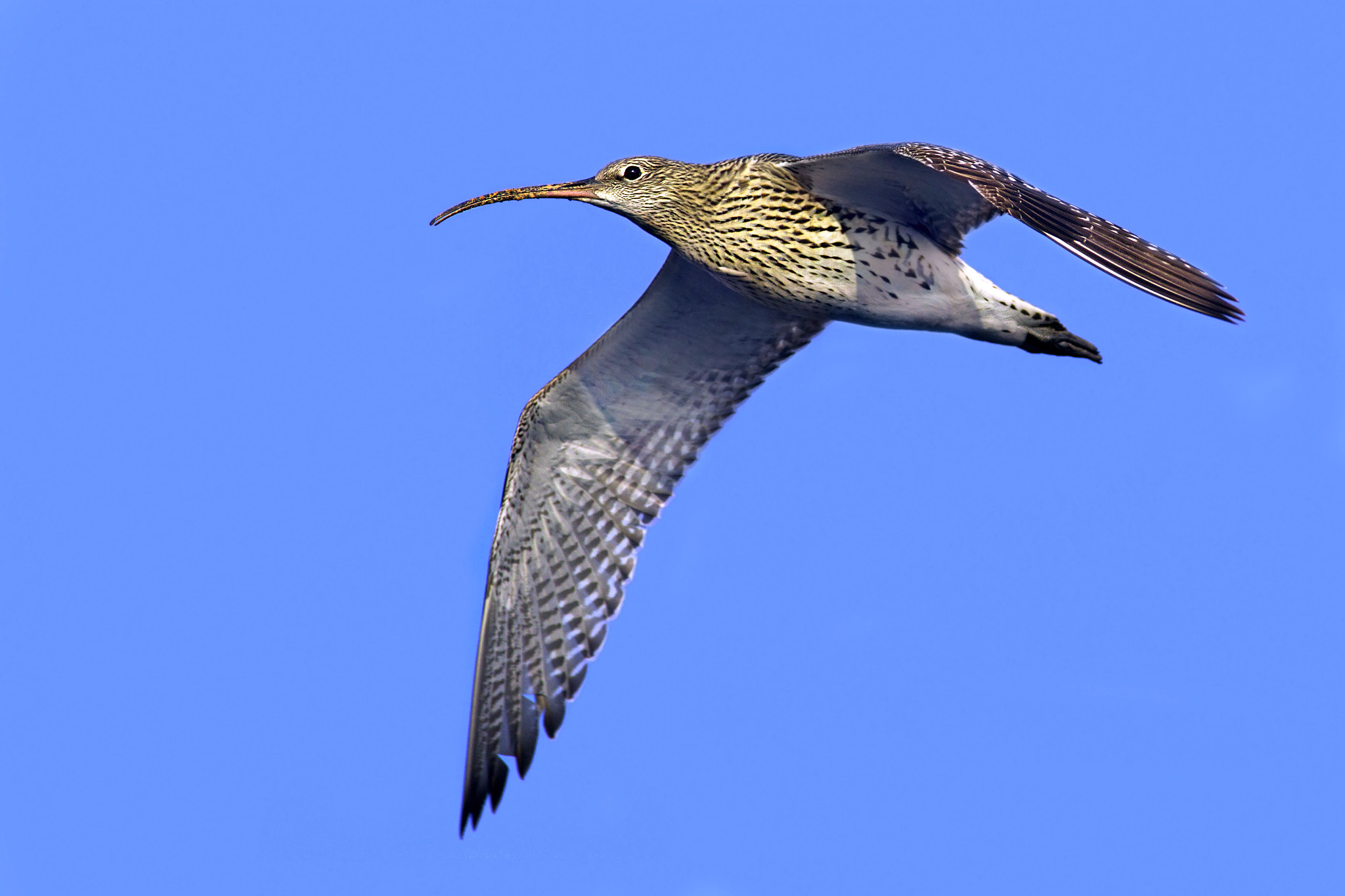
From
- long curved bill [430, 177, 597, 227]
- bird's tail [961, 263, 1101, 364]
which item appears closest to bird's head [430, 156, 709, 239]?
long curved bill [430, 177, 597, 227]

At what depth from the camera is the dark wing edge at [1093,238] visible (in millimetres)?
10180

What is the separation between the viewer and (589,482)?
13961 millimetres

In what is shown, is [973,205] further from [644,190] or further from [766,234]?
[644,190]

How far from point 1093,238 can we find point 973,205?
51.0 inches

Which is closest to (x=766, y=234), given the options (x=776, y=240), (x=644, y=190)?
(x=776, y=240)

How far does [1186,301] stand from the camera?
10.2 metres

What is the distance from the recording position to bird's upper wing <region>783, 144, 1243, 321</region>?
33.6ft

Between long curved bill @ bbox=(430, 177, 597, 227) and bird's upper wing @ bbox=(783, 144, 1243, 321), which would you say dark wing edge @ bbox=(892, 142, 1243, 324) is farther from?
long curved bill @ bbox=(430, 177, 597, 227)

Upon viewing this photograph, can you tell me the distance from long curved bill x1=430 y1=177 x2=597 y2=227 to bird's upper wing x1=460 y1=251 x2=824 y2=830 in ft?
4.27

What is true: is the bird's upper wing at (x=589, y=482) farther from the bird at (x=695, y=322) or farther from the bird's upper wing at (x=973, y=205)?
the bird's upper wing at (x=973, y=205)

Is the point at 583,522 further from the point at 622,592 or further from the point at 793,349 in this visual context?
the point at 793,349

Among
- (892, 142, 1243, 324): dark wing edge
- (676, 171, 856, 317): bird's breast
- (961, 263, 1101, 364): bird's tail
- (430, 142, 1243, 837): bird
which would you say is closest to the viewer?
(892, 142, 1243, 324): dark wing edge

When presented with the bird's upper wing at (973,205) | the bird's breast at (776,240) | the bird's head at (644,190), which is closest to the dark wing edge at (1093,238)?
the bird's upper wing at (973,205)

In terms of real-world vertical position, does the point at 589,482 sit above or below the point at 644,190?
below
